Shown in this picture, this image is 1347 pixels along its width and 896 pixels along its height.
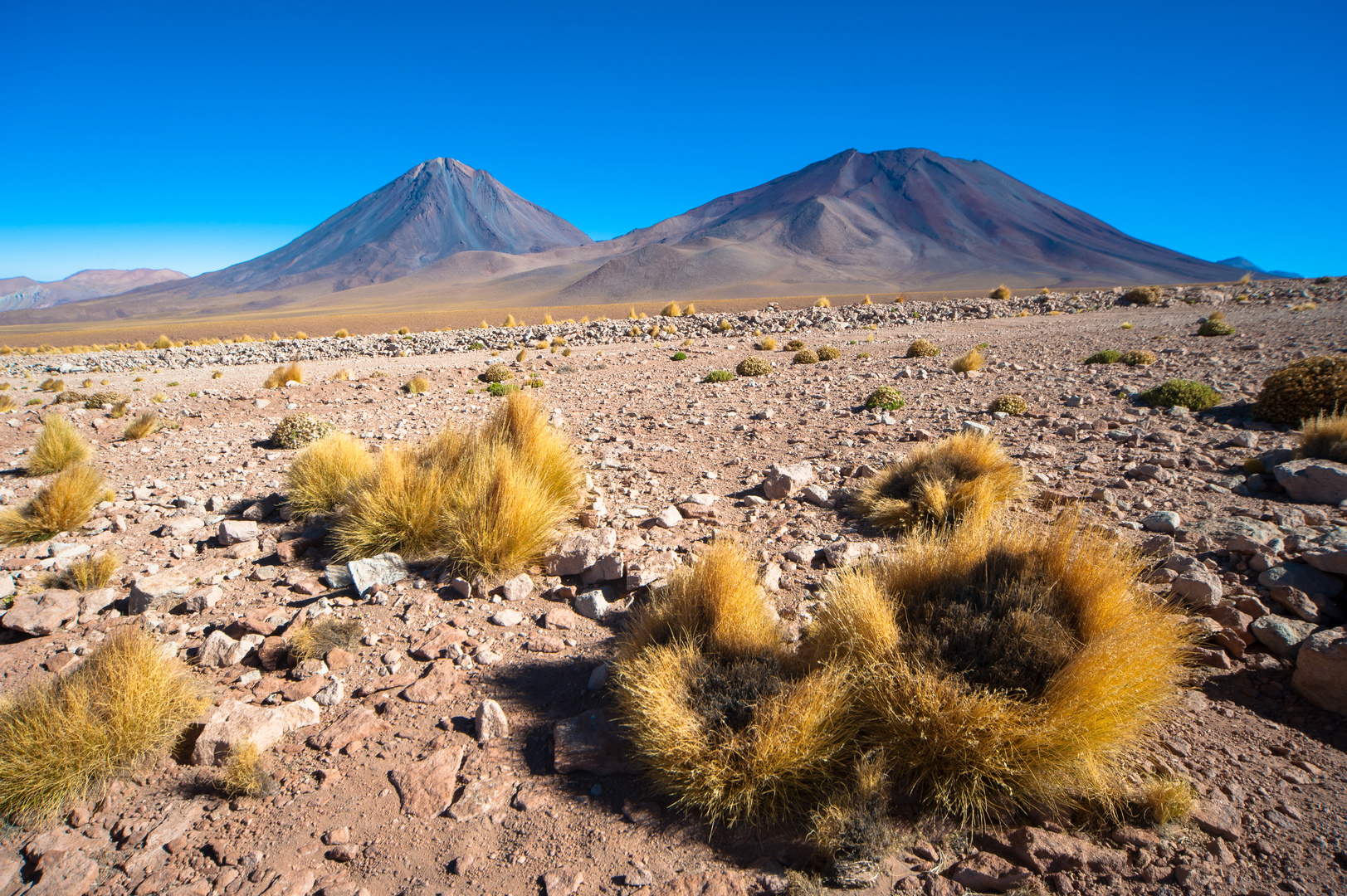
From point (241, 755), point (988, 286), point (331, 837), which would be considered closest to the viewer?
point (331, 837)

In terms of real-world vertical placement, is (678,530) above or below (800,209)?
below

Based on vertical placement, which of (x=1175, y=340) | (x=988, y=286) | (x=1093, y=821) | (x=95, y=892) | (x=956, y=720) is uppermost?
(x=988, y=286)

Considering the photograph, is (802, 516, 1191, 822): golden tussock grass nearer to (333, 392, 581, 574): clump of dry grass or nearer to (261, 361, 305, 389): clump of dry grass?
(333, 392, 581, 574): clump of dry grass

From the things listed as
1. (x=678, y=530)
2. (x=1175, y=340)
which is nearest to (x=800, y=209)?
(x=1175, y=340)

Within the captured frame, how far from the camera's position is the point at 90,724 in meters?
2.70

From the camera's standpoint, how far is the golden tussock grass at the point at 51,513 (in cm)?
518

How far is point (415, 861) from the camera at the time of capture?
2.29m

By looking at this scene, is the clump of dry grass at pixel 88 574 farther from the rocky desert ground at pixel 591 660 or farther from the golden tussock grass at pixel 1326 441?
the golden tussock grass at pixel 1326 441

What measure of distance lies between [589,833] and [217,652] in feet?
8.39

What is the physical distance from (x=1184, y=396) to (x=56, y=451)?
528 inches

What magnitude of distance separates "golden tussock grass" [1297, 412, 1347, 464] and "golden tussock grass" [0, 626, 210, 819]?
8064mm

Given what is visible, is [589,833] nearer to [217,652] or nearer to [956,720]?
[956,720]

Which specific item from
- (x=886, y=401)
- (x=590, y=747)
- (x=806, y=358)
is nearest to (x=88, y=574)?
(x=590, y=747)

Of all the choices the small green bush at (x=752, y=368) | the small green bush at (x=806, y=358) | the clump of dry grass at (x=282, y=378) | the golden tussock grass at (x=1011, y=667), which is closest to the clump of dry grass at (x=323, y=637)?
the golden tussock grass at (x=1011, y=667)
